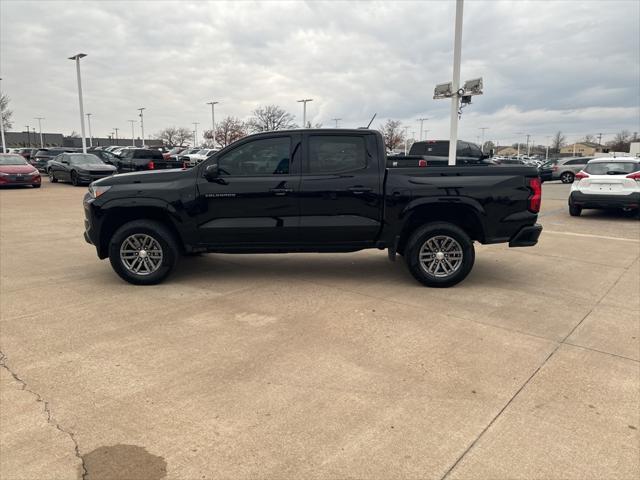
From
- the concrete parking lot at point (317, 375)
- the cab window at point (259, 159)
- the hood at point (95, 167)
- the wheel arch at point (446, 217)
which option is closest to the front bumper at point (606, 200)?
the concrete parking lot at point (317, 375)

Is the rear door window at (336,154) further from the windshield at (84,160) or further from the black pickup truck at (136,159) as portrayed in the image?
the black pickup truck at (136,159)

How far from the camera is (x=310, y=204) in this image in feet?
19.2

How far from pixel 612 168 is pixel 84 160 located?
71.7 ft

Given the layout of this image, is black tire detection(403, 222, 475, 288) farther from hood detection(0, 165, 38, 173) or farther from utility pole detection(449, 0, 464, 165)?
hood detection(0, 165, 38, 173)

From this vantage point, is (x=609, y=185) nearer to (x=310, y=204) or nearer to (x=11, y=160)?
(x=310, y=204)

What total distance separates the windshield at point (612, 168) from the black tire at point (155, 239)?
11427 millimetres

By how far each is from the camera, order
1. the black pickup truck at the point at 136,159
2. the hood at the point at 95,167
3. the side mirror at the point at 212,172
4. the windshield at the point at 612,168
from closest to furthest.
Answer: the side mirror at the point at 212,172
the windshield at the point at 612,168
the hood at the point at 95,167
the black pickup truck at the point at 136,159

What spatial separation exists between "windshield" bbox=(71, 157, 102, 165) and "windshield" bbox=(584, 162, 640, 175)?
20.8 metres

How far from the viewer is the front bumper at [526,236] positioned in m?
5.88

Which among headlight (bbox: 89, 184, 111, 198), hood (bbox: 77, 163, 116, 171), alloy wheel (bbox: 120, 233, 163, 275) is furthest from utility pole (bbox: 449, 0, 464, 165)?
hood (bbox: 77, 163, 116, 171)

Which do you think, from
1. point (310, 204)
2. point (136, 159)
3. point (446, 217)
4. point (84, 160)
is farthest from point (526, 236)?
point (136, 159)

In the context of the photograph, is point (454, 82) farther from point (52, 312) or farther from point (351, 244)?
point (52, 312)

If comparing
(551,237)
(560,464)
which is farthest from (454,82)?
(560,464)

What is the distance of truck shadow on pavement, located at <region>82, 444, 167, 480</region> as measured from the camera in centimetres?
251
